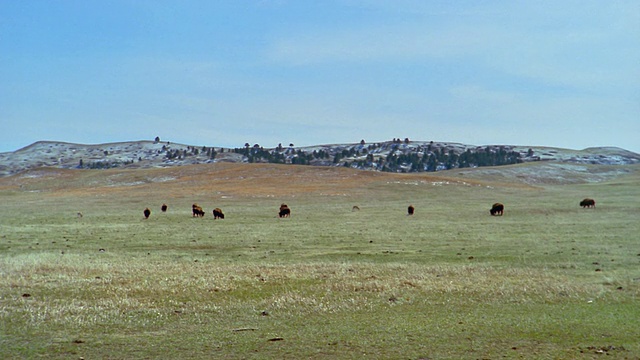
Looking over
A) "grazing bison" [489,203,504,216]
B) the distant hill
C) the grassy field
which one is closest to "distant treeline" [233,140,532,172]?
the distant hill

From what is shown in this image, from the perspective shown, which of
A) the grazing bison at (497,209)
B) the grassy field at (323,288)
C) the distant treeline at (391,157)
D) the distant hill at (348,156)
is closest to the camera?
the grassy field at (323,288)

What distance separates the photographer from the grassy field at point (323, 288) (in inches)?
448

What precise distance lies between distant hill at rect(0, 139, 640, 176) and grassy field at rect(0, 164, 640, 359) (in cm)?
11414

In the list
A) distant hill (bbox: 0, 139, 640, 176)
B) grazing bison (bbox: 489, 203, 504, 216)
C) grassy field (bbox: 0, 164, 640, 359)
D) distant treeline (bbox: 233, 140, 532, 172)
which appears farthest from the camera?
distant hill (bbox: 0, 139, 640, 176)

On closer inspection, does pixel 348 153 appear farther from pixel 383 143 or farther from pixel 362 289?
pixel 362 289

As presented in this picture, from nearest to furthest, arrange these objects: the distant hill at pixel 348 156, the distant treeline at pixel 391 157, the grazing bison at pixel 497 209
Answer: the grazing bison at pixel 497 209 → the distant treeline at pixel 391 157 → the distant hill at pixel 348 156

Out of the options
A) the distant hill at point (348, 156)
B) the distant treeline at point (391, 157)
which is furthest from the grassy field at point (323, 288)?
the distant hill at point (348, 156)

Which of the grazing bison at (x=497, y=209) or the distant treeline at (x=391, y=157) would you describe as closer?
the grazing bison at (x=497, y=209)

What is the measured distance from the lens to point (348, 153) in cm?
18188

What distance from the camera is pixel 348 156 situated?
177625 millimetres

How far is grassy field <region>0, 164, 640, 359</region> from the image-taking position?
11375 mm

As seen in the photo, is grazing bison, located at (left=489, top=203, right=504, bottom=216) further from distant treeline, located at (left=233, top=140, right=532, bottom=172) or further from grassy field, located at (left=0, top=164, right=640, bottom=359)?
distant treeline, located at (left=233, top=140, right=532, bottom=172)

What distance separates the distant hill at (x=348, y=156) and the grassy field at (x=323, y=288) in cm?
11414

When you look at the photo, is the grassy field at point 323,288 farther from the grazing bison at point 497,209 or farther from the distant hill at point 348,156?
the distant hill at point 348,156
